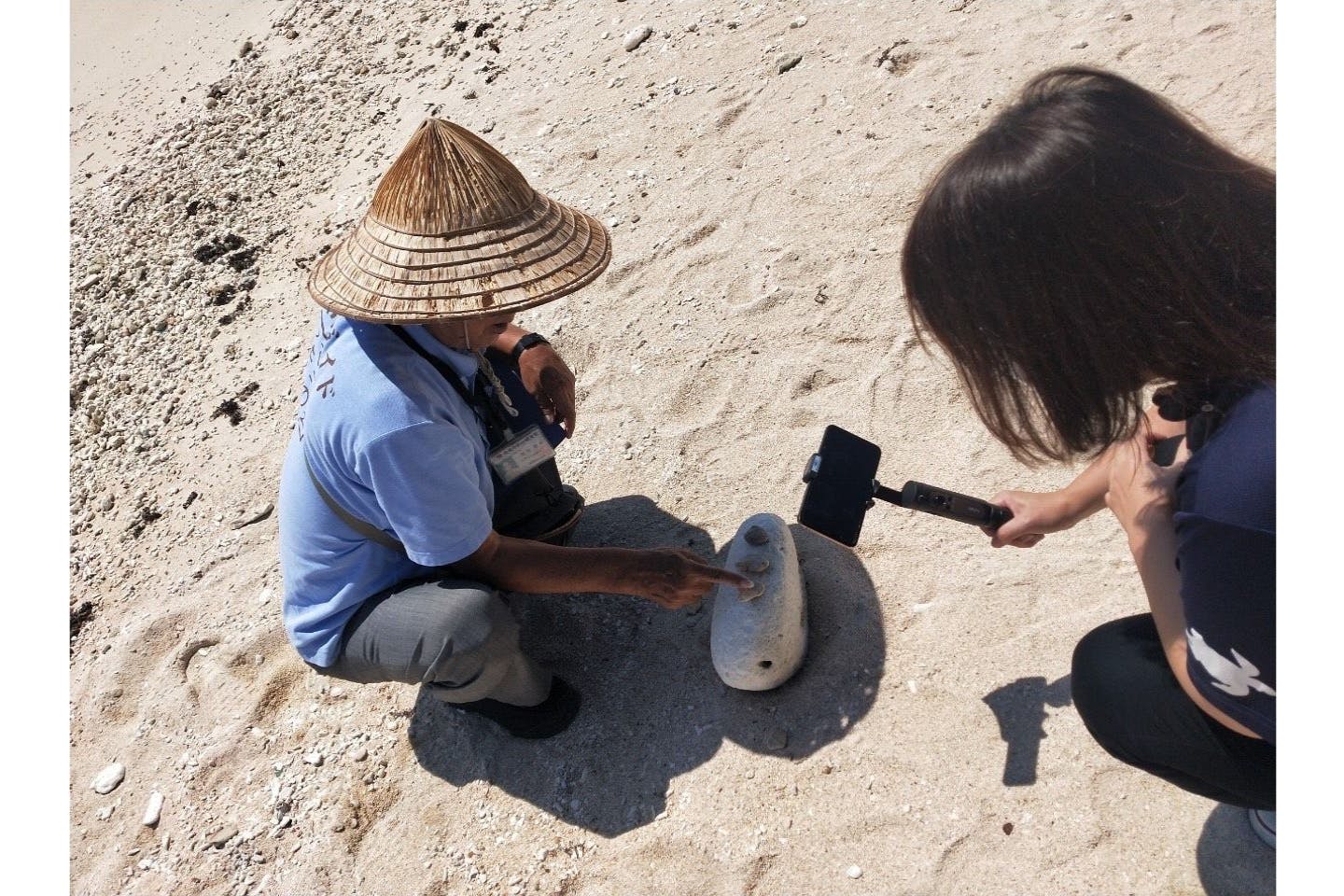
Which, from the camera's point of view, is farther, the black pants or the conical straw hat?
the conical straw hat

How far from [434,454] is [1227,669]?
4.69 feet

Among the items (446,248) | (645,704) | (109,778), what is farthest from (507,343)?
(109,778)

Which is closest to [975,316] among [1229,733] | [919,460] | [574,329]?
[1229,733]

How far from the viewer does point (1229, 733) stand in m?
1.61

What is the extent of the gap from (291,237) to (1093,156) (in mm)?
3852

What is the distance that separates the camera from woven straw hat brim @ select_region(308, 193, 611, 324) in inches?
69.3

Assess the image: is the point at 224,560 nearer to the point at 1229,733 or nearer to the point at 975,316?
the point at 975,316

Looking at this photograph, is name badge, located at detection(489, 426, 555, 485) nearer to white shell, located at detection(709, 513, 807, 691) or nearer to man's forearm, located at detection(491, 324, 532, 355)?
man's forearm, located at detection(491, 324, 532, 355)

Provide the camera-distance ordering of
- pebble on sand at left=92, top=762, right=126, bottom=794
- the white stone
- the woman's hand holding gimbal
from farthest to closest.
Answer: pebble on sand at left=92, top=762, right=126, bottom=794
the white stone
the woman's hand holding gimbal

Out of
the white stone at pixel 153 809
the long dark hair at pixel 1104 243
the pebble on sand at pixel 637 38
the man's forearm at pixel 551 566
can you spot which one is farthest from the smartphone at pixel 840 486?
the pebble on sand at pixel 637 38

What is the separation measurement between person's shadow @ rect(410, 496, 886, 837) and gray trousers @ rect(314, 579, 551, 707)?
294 mm

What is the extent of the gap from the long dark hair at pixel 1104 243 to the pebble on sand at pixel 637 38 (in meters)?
3.42

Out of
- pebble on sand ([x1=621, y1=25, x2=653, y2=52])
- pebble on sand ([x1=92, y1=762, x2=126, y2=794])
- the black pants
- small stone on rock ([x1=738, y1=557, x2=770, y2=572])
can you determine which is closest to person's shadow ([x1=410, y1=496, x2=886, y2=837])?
small stone on rock ([x1=738, y1=557, x2=770, y2=572])

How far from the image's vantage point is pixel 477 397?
2104 mm
